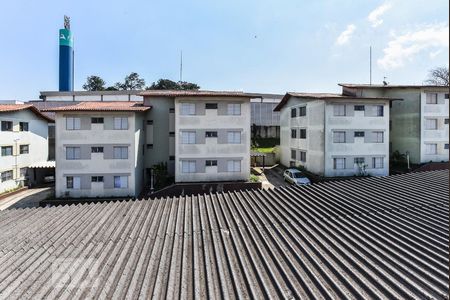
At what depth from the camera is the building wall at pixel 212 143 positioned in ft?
79.6

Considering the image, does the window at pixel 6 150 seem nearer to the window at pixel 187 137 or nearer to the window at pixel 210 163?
the window at pixel 187 137

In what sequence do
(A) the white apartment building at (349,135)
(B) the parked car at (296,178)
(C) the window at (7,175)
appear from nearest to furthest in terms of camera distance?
(C) the window at (7,175)
(B) the parked car at (296,178)
(A) the white apartment building at (349,135)

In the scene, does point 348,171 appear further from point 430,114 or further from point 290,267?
point 290,267

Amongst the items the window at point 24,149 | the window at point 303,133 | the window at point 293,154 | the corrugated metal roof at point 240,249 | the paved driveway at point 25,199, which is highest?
the window at point 303,133

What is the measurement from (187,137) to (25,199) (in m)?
14.7

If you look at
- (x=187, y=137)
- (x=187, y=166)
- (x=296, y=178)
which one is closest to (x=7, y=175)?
(x=187, y=166)

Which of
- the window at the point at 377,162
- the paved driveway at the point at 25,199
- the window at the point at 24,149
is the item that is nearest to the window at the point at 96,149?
the paved driveway at the point at 25,199

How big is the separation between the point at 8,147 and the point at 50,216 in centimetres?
2210

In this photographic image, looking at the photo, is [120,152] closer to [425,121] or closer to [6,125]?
[6,125]

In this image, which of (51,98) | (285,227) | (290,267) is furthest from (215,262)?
(51,98)

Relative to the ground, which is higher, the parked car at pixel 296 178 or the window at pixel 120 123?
the window at pixel 120 123

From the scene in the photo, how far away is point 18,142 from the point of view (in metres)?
26.6

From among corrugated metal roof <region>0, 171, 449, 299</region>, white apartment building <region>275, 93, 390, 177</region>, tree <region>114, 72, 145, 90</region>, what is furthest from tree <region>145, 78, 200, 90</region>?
corrugated metal roof <region>0, 171, 449, 299</region>

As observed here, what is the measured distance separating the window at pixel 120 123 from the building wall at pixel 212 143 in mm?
4177
